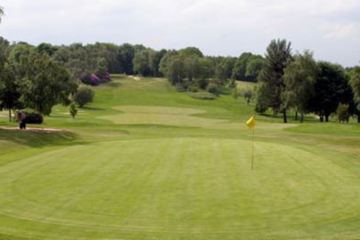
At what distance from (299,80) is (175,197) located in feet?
225

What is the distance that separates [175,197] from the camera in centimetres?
2064

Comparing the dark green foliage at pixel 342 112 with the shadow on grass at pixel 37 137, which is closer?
the shadow on grass at pixel 37 137

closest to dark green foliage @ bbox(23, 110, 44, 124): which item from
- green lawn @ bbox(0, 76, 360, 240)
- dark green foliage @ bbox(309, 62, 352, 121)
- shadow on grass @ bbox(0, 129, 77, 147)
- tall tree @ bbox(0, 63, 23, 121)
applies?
tall tree @ bbox(0, 63, 23, 121)

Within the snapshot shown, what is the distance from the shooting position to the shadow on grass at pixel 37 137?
139 ft

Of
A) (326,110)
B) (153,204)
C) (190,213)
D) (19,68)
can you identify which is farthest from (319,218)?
(326,110)

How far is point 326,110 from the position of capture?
9269 centimetres

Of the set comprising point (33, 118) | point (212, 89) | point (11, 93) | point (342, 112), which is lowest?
point (33, 118)

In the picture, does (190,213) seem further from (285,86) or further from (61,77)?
(285,86)

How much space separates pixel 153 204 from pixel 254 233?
4.52 m

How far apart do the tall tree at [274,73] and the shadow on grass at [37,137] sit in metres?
52.1

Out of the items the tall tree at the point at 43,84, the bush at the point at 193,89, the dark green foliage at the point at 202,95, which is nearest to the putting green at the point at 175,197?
the tall tree at the point at 43,84

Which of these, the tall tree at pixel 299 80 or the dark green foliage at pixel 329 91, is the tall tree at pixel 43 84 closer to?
the tall tree at pixel 299 80

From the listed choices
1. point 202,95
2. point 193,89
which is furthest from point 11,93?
point 193,89

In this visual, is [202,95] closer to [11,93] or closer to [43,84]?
[11,93]
